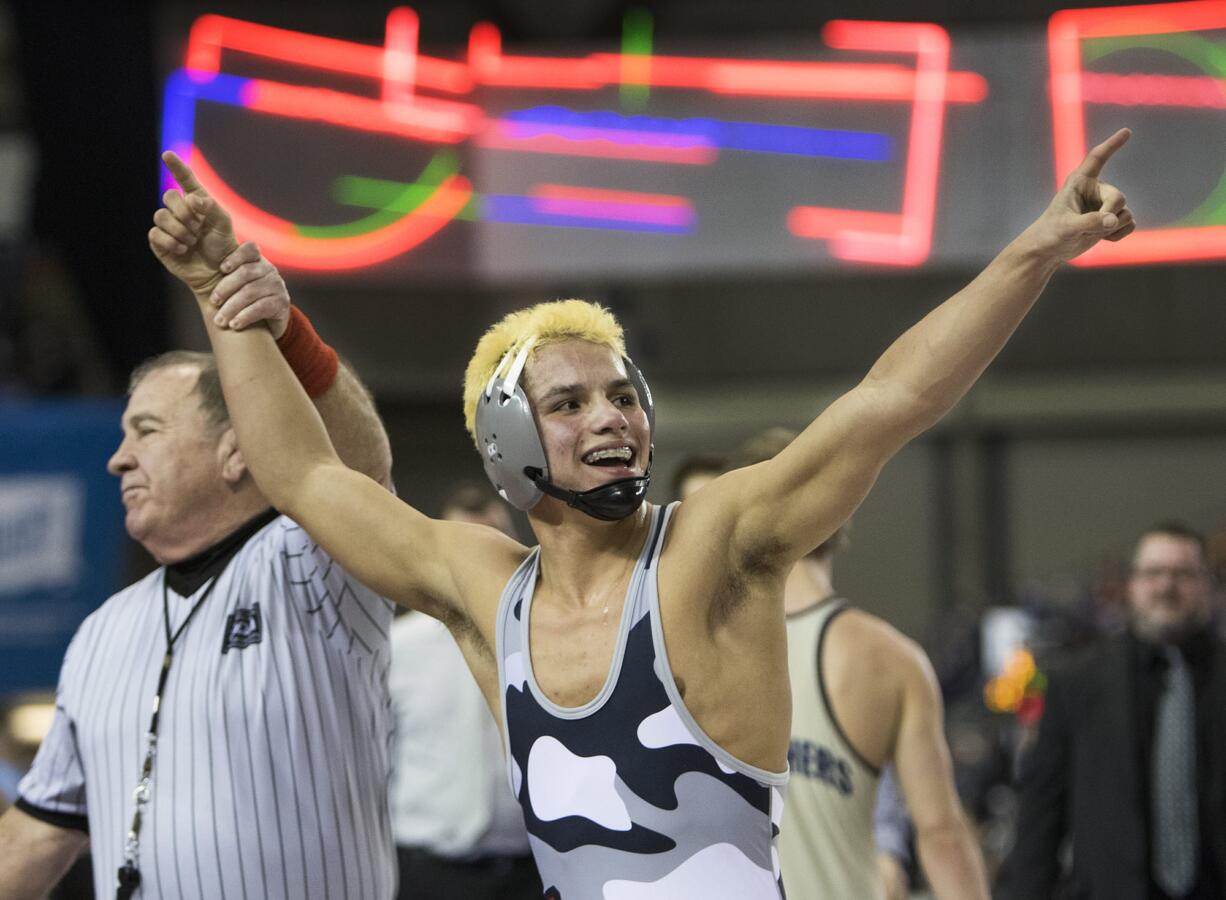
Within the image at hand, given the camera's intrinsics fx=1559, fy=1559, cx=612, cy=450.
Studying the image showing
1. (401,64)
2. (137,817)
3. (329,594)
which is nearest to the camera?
(137,817)

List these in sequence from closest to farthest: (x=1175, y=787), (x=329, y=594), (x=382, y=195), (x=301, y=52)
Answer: (x=329, y=594)
(x=1175, y=787)
(x=382, y=195)
(x=301, y=52)

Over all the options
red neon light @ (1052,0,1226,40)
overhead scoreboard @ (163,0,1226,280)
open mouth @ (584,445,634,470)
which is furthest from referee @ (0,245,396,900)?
red neon light @ (1052,0,1226,40)

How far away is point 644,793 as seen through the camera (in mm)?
Result: 2363

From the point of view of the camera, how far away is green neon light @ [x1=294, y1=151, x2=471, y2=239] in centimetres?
1118

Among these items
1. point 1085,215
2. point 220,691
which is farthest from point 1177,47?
point 220,691

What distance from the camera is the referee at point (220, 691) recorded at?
111 inches

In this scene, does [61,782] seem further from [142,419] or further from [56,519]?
[56,519]

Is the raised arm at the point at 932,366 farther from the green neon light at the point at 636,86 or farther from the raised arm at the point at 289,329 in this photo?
the green neon light at the point at 636,86

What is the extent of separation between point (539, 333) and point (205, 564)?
3.08ft

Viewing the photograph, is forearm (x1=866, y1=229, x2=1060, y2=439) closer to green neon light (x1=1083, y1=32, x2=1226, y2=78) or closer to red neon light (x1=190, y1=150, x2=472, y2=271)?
green neon light (x1=1083, y1=32, x2=1226, y2=78)

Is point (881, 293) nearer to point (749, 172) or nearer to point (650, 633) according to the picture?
point (749, 172)

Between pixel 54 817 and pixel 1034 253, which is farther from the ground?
pixel 1034 253

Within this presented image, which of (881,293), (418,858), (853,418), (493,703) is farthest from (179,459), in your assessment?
(881,293)

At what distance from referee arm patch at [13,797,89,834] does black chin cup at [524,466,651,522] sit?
1320mm
